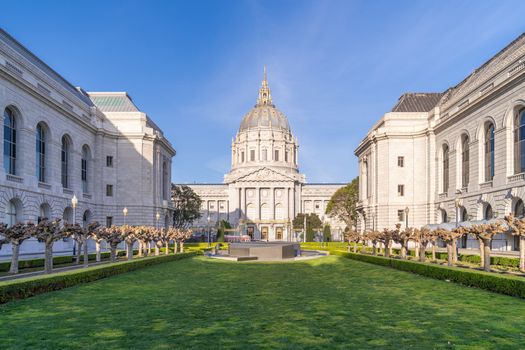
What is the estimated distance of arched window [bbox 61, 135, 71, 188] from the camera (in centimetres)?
5312

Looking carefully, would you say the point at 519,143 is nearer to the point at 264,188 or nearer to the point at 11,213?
the point at 11,213

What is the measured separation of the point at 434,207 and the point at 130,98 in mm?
50899

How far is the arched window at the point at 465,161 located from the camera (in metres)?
51.8

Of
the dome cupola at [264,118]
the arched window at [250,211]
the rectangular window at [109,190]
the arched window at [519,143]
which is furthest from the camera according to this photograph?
the dome cupola at [264,118]

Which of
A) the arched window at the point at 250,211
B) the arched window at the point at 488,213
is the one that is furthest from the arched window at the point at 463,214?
the arched window at the point at 250,211

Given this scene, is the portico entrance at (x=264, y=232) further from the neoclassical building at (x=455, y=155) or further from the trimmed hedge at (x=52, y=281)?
the trimmed hedge at (x=52, y=281)

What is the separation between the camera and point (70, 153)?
54.4 m

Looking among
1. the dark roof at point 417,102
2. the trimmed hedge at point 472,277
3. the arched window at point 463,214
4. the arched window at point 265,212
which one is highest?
the dark roof at point 417,102

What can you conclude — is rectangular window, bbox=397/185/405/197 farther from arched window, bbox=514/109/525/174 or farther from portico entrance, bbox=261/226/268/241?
portico entrance, bbox=261/226/268/241

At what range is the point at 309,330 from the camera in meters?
11.6

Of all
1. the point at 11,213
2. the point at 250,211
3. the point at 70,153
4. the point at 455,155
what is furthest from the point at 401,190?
the point at 250,211

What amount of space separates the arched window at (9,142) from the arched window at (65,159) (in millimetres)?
11605

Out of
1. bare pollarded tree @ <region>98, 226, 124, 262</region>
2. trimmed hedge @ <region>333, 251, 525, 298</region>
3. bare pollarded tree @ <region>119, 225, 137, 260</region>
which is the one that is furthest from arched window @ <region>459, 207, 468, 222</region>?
bare pollarded tree @ <region>98, 226, 124, 262</region>

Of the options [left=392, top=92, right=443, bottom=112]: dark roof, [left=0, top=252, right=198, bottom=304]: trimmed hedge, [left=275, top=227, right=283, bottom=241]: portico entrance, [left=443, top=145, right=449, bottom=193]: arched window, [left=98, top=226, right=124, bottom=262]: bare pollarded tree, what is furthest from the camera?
[left=275, top=227, right=283, bottom=241]: portico entrance
